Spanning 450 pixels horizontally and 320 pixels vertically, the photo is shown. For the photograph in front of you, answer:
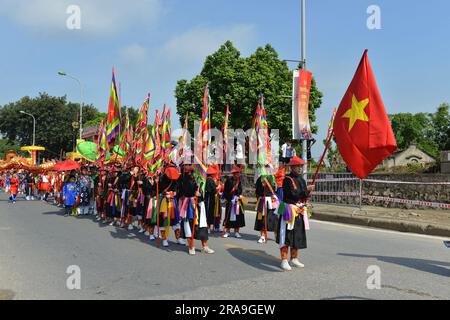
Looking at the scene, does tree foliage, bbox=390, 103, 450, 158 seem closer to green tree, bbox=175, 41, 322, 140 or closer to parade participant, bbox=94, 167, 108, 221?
green tree, bbox=175, 41, 322, 140

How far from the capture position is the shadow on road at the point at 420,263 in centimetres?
643

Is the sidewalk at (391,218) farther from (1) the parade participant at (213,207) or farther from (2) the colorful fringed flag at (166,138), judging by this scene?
(2) the colorful fringed flag at (166,138)

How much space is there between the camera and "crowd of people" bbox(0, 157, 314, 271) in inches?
261

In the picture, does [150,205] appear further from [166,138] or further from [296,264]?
[296,264]

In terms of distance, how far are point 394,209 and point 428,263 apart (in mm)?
7308

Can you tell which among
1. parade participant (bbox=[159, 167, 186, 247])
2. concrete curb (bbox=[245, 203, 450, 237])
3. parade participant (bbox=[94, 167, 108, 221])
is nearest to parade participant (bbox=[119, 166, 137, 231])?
parade participant (bbox=[94, 167, 108, 221])

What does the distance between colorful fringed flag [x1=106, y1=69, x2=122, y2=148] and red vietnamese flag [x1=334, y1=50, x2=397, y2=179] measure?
8.46m

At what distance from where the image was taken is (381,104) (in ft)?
19.4

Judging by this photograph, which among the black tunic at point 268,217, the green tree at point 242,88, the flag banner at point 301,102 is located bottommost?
the black tunic at point 268,217

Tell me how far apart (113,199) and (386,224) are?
25.6 ft

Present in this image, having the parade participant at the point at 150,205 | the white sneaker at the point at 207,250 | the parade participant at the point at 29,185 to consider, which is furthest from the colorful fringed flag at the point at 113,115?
the parade participant at the point at 29,185

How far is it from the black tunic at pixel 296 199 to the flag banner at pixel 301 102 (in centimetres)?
1036

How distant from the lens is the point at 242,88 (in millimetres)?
32281

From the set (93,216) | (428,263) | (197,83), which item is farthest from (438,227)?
(197,83)
